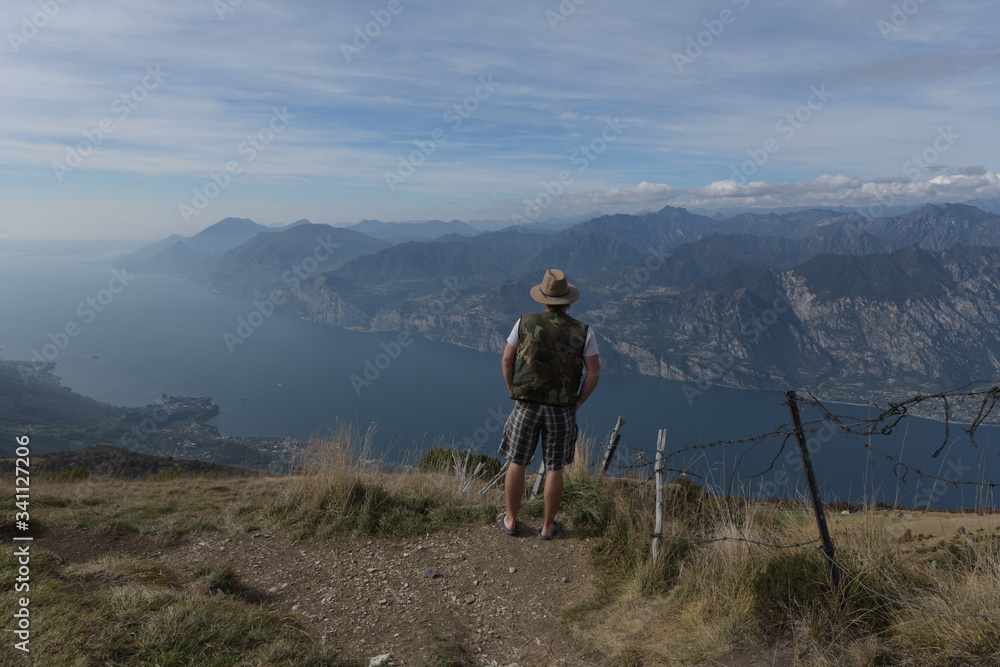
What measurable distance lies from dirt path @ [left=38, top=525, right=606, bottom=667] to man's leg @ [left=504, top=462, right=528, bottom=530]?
6.9 inches

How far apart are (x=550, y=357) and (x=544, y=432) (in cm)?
71

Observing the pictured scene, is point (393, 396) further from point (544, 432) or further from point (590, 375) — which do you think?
point (590, 375)

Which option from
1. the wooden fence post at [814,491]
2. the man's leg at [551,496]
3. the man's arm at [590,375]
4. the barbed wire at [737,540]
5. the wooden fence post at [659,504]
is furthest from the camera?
the man's leg at [551,496]

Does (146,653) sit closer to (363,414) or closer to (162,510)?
(162,510)

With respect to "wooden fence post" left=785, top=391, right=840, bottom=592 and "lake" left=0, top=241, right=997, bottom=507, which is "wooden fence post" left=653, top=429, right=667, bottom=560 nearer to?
"wooden fence post" left=785, top=391, right=840, bottom=592

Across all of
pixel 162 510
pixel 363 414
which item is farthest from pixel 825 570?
pixel 363 414

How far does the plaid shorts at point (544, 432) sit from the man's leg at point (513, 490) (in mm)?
109

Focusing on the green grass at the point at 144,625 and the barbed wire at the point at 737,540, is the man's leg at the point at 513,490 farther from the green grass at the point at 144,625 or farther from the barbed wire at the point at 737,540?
the green grass at the point at 144,625

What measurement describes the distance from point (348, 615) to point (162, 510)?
13.7ft

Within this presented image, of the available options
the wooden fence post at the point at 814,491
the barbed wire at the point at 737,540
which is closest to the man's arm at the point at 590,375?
the barbed wire at the point at 737,540

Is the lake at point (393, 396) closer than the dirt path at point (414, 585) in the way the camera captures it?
No

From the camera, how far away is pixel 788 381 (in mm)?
189750

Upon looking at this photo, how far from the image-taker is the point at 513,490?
15.9 ft

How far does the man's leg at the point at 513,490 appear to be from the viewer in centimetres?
469
